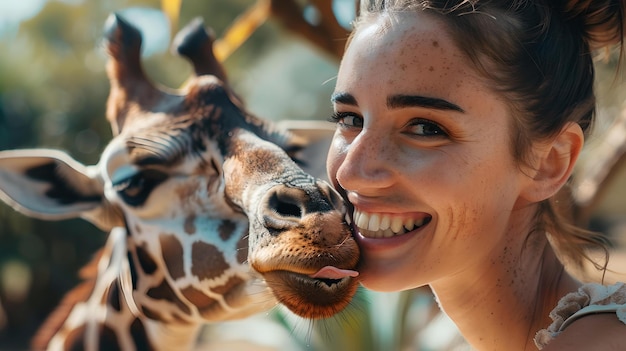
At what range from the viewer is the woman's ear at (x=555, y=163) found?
168 cm

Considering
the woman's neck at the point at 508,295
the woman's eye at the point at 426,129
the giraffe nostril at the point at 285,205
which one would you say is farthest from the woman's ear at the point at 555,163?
the giraffe nostril at the point at 285,205

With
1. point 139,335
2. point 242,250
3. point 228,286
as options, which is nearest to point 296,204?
point 242,250

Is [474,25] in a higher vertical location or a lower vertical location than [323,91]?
higher

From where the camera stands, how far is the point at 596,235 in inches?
82.0

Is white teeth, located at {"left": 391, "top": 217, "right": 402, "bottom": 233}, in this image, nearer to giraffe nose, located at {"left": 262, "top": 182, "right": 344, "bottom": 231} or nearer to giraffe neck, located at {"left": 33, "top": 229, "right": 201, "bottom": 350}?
giraffe nose, located at {"left": 262, "top": 182, "right": 344, "bottom": 231}

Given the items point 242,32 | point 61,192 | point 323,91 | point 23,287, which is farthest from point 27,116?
point 61,192

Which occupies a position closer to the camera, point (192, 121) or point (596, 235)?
point (596, 235)

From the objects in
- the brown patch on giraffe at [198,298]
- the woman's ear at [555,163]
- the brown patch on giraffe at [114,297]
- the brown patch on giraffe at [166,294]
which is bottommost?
the brown patch on giraffe at [114,297]

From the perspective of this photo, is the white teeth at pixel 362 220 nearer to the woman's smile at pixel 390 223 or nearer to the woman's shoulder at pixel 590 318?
the woman's smile at pixel 390 223

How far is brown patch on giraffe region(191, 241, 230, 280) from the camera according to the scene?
2490mm

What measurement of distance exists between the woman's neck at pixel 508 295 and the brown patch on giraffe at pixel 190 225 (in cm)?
102

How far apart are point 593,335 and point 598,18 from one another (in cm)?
77

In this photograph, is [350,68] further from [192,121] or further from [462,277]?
[192,121]

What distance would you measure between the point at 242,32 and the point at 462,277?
8.22 ft
